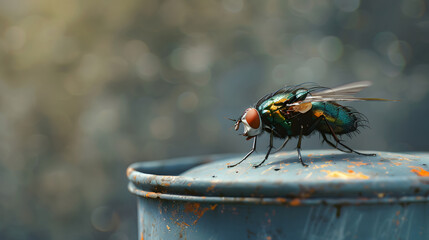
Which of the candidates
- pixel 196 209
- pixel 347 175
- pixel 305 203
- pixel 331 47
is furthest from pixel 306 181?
pixel 331 47

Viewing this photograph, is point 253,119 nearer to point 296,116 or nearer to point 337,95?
point 296,116

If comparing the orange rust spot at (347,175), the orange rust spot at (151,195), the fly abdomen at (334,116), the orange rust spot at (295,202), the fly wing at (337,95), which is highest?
the fly wing at (337,95)

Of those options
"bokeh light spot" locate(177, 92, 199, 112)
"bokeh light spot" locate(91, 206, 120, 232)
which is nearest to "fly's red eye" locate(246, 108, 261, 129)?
"bokeh light spot" locate(177, 92, 199, 112)

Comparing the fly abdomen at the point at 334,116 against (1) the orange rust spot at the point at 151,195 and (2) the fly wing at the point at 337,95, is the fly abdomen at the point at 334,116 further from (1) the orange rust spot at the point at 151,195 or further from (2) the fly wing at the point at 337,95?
(1) the orange rust spot at the point at 151,195

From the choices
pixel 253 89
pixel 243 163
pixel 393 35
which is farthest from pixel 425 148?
pixel 243 163

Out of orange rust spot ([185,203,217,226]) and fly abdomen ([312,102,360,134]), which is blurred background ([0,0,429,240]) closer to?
fly abdomen ([312,102,360,134])

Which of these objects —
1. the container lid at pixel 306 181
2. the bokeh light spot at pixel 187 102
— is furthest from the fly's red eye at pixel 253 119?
the bokeh light spot at pixel 187 102

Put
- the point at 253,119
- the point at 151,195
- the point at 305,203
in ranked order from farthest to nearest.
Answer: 1. the point at 253,119
2. the point at 151,195
3. the point at 305,203
